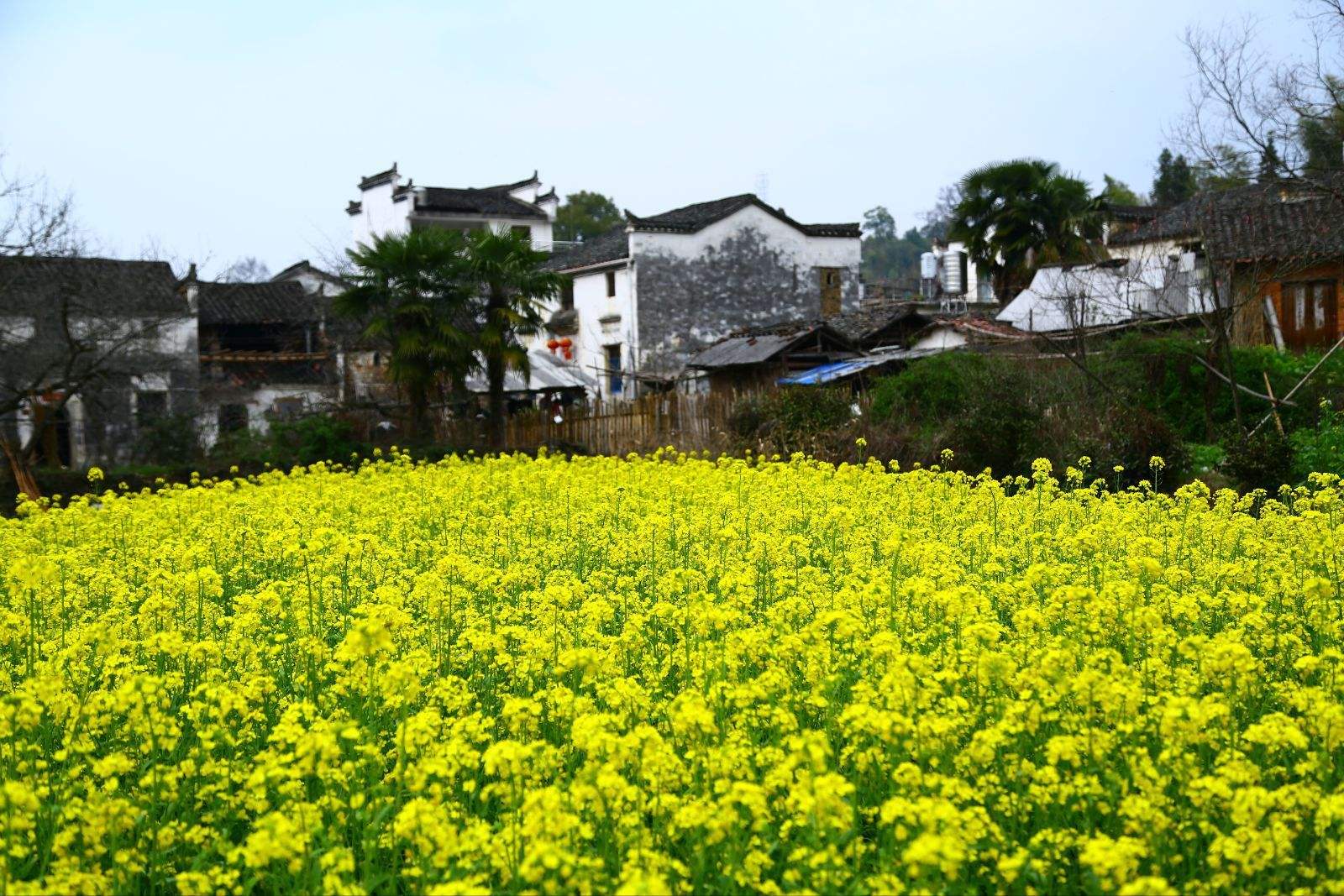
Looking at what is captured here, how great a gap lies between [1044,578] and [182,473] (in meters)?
15.6

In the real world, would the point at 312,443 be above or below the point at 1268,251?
below

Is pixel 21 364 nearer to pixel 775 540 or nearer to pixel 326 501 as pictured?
pixel 326 501

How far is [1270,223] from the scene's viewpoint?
2045cm

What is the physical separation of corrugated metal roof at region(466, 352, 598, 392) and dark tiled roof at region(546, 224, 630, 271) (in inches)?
146

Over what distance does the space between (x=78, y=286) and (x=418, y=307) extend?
6.33 m

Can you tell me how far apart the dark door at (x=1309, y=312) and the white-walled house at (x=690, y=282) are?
13.9m

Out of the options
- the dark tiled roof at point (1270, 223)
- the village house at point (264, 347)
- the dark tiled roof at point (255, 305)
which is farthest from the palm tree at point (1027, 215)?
the dark tiled roof at point (255, 305)

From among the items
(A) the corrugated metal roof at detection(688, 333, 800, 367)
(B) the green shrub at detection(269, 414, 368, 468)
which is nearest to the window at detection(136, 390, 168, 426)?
(B) the green shrub at detection(269, 414, 368, 468)

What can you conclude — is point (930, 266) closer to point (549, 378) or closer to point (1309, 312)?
point (549, 378)

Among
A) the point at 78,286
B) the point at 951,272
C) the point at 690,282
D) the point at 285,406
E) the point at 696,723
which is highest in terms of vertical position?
the point at 951,272

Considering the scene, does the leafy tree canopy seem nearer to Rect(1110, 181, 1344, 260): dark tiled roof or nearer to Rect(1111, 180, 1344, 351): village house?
Rect(1111, 180, 1344, 351): village house

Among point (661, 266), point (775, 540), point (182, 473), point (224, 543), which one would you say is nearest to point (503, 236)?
point (182, 473)

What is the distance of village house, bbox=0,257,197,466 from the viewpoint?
69.4 feet

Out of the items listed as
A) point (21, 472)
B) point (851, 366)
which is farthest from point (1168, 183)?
point (21, 472)
